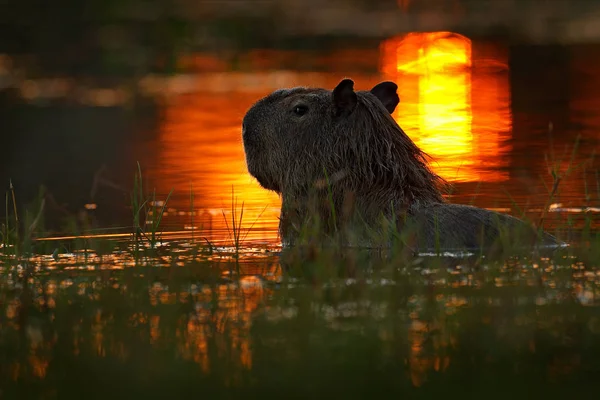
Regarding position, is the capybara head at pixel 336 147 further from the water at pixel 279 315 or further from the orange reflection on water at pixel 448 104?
the orange reflection on water at pixel 448 104

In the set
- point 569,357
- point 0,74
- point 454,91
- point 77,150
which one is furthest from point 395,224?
point 0,74

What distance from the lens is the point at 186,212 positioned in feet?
29.0

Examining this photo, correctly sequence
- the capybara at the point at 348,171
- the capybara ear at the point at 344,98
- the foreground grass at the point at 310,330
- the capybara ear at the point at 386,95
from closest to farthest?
the foreground grass at the point at 310,330, the capybara at the point at 348,171, the capybara ear at the point at 344,98, the capybara ear at the point at 386,95

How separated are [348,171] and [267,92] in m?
10.2

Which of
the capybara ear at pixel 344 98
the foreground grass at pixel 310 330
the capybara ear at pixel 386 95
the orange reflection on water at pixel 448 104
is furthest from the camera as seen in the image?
the orange reflection on water at pixel 448 104

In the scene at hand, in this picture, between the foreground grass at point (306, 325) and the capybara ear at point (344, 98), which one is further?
the capybara ear at point (344, 98)

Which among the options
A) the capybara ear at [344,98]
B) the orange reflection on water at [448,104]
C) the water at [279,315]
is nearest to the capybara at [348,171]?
the capybara ear at [344,98]

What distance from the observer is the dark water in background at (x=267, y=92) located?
939cm

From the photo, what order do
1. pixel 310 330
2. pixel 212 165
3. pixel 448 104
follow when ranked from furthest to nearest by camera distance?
pixel 448 104
pixel 212 165
pixel 310 330

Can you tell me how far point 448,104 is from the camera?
16.6 metres

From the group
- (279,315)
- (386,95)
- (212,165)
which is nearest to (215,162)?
(212,165)


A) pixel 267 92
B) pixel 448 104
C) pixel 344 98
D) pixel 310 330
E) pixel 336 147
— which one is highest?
pixel 267 92

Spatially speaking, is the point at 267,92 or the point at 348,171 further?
the point at 267,92

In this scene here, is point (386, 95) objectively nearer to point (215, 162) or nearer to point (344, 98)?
point (344, 98)
